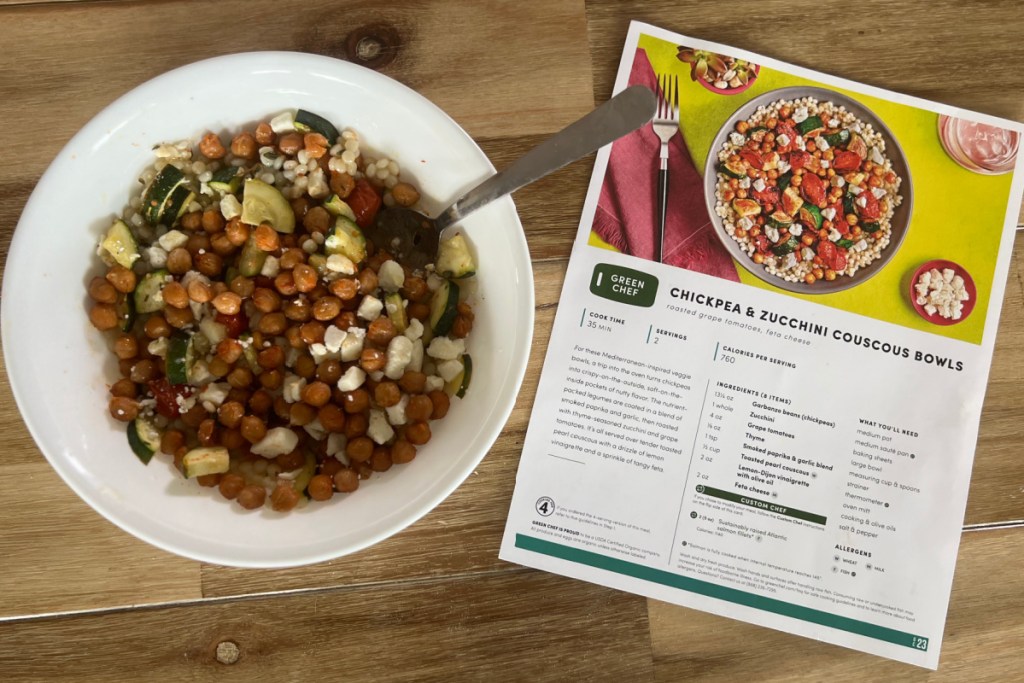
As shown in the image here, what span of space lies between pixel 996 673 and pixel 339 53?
117cm

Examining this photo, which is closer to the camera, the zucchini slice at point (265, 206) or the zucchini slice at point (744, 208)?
the zucchini slice at point (265, 206)

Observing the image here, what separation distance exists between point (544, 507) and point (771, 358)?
35 centimetres

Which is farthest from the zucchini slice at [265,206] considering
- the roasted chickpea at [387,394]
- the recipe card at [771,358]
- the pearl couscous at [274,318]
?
the recipe card at [771,358]

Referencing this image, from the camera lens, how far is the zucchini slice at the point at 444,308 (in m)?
0.74

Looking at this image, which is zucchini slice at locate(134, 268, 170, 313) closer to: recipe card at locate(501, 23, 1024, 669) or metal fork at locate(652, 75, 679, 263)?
recipe card at locate(501, 23, 1024, 669)

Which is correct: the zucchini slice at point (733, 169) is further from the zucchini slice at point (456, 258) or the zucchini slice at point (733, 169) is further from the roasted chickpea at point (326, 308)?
the roasted chickpea at point (326, 308)

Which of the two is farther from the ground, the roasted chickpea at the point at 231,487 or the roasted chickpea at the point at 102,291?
the roasted chickpea at the point at 102,291

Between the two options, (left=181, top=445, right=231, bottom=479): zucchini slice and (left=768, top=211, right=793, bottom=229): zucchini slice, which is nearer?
(left=181, top=445, right=231, bottom=479): zucchini slice

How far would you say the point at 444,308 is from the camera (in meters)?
0.74

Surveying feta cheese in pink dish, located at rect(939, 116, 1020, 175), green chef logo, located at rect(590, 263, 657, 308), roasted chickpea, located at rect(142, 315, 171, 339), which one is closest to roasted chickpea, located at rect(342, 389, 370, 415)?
roasted chickpea, located at rect(142, 315, 171, 339)

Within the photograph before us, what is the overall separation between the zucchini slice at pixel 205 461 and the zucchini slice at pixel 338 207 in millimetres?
276

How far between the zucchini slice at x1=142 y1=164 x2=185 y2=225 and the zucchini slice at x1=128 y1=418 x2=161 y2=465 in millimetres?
221

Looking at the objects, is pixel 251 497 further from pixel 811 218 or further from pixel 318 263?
pixel 811 218

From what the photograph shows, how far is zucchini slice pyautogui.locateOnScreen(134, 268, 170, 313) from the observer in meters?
0.73
